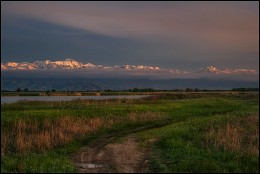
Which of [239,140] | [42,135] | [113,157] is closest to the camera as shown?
[113,157]

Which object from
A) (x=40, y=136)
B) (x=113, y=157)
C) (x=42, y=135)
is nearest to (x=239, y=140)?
(x=113, y=157)

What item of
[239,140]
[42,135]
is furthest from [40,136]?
[239,140]

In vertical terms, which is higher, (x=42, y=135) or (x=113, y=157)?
(x=42, y=135)

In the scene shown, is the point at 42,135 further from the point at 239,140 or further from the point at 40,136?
the point at 239,140

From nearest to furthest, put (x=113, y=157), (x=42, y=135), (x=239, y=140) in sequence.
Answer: (x=113, y=157) → (x=239, y=140) → (x=42, y=135)

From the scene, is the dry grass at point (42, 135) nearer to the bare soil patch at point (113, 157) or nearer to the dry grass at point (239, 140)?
the bare soil patch at point (113, 157)

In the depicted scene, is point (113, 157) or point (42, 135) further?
point (42, 135)

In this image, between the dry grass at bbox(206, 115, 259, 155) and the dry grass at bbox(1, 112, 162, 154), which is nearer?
the dry grass at bbox(206, 115, 259, 155)

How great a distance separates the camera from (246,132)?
26141mm

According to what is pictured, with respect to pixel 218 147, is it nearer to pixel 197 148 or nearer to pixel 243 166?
pixel 197 148

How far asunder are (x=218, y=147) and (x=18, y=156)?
9800 mm

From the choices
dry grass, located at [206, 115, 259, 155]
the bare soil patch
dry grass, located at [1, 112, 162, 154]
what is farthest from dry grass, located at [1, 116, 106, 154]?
dry grass, located at [206, 115, 259, 155]

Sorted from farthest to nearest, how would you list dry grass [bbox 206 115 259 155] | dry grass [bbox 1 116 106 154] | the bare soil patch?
dry grass [bbox 1 116 106 154]
dry grass [bbox 206 115 259 155]
the bare soil patch

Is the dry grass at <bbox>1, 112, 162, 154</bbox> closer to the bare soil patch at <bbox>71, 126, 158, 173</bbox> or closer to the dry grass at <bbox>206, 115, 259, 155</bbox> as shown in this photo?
the bare soil patch at <bbox>71, 126, 158, 173</bbox>
